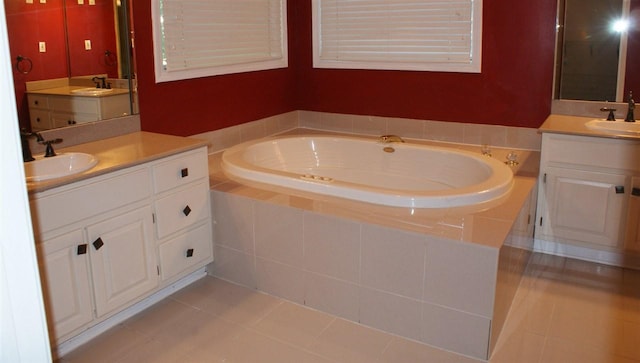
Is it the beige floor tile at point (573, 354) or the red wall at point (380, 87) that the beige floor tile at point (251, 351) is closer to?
the beige floor tile at point (573, 354)

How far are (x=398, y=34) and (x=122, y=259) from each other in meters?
2.60

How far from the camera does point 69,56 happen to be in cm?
294

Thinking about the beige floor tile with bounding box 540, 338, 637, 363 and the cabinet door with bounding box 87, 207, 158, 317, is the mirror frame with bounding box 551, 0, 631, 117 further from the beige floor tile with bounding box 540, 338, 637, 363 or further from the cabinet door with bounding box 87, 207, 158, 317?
the cabinet door with bounding box 87, 207, 158, 317

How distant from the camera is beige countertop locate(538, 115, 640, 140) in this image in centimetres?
314

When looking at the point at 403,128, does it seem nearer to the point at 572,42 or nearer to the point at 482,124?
the point at 482,124

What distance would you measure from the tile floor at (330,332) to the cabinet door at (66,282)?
8.3 inches

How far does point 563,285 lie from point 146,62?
275cm

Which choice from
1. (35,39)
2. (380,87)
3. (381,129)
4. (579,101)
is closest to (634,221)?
(579,101)

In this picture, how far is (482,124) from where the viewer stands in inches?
160

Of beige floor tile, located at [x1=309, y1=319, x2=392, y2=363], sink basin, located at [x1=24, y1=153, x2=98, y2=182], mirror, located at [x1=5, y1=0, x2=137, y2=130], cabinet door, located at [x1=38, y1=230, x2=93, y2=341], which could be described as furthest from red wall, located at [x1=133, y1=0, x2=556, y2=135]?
beige floor tile, located at [x1=309, y1=319, x2=392, y2=363]

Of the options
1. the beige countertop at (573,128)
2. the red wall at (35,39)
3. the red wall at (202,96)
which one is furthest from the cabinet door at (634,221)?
the red wall at (35,39)

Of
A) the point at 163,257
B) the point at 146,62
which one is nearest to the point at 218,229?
the point at 163,257

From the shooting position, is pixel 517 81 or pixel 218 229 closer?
pixel 218 229

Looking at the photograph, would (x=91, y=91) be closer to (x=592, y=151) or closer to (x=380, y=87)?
(x=380, y=87)
